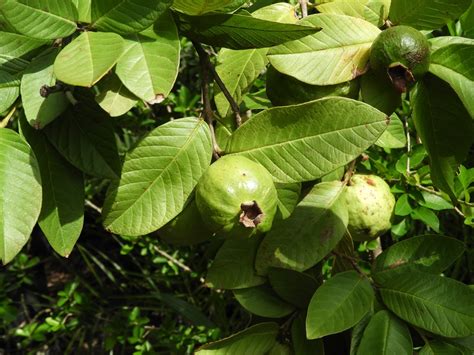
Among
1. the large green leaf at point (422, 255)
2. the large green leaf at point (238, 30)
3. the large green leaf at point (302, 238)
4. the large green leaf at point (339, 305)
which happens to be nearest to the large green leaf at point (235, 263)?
the large green leaf at point (302, 238)

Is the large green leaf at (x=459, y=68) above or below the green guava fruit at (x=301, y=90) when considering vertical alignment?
above

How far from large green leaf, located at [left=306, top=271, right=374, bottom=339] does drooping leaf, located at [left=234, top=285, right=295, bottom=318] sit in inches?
4.7

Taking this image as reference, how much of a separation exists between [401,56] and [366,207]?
37 centimetres

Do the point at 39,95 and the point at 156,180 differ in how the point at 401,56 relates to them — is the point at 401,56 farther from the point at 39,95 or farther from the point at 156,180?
the point at 39,95

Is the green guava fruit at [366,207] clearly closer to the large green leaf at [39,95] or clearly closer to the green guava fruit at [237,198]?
the green guava fruit at [237,198]

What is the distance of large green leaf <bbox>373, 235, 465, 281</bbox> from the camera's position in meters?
1.07

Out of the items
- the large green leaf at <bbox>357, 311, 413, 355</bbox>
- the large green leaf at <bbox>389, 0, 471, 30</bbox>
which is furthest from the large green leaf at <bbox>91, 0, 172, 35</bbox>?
the large green leaf at <bbox>357, 311, 413, 355</bbox>

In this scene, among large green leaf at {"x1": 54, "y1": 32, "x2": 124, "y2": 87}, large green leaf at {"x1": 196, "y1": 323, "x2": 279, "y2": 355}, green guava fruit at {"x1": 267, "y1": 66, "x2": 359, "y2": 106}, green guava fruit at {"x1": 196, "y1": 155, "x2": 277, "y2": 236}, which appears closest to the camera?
large green leaf at {"x1": 54, "y1": 32, "x2": 124, "y2": 87}

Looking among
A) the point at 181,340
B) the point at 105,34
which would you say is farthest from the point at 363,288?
the point at 181,340

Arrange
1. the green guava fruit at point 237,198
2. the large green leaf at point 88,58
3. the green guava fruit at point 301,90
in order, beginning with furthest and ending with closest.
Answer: the green guava fruit at point 301,90 < the green guava fruit at point 237,198 < the large green leaf at point 88,58

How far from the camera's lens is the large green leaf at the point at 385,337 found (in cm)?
97

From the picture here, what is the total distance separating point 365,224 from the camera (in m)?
1.11

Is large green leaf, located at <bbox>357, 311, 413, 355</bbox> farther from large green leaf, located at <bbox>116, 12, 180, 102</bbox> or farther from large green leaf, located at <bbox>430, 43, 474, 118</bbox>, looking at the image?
large green leaf, located at <bbox>116, 12, 180, 102</bbox>

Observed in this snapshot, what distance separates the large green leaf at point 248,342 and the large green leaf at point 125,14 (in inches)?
20.9
